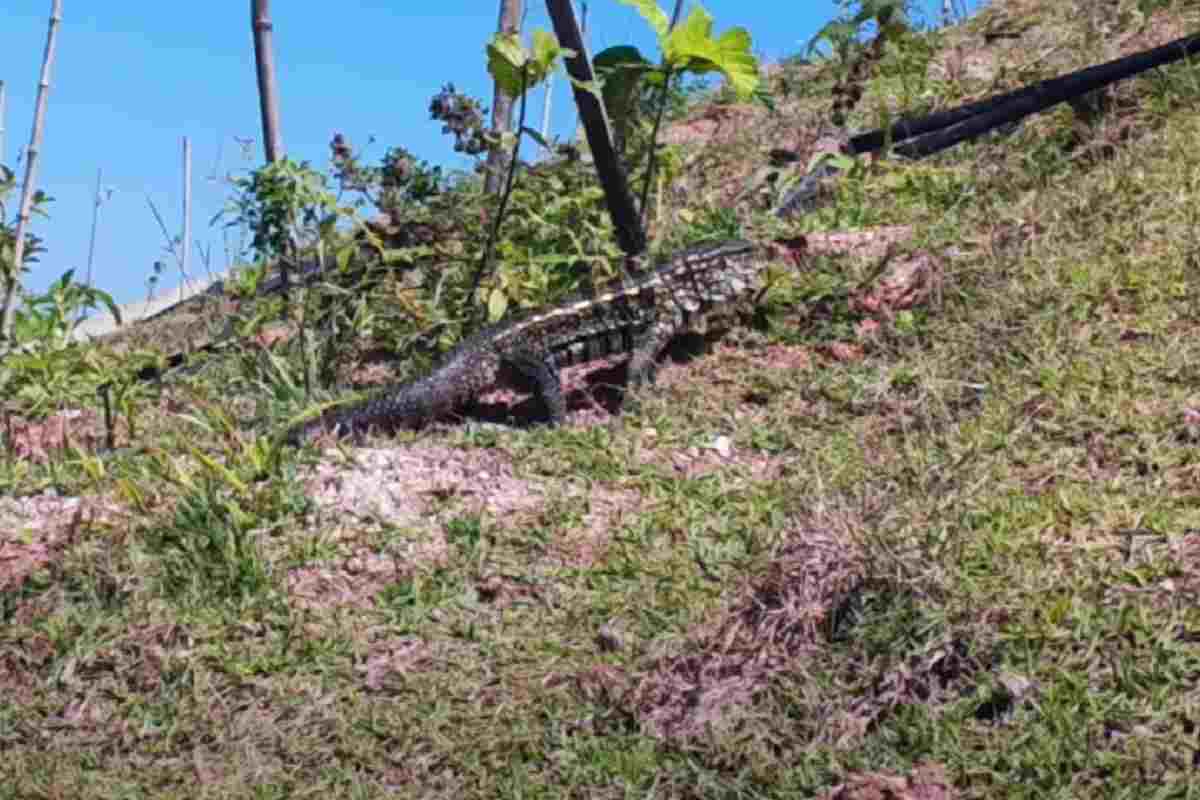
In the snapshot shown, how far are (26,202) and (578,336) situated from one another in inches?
123

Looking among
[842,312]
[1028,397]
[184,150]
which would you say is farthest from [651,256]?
[184,150]

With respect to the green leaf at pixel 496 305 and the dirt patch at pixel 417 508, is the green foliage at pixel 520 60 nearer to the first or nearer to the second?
the green leaf at pixel 496 305

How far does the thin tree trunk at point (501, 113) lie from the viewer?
988 centimetres

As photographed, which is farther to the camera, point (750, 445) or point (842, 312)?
point (842, 312)

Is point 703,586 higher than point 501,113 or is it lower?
lower

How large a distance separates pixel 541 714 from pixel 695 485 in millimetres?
1619

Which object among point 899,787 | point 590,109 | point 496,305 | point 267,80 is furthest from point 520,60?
point 899,787

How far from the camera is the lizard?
287 inches

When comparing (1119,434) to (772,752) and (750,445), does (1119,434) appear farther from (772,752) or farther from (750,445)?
(772,752)

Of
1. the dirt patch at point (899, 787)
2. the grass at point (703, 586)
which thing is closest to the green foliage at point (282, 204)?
the grass at point (703, 586)

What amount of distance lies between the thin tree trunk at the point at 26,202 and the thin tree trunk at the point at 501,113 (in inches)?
98.1

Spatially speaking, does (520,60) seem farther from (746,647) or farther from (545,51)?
(746,647)

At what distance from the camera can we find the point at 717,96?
12.7 meters

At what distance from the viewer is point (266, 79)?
8711mm
